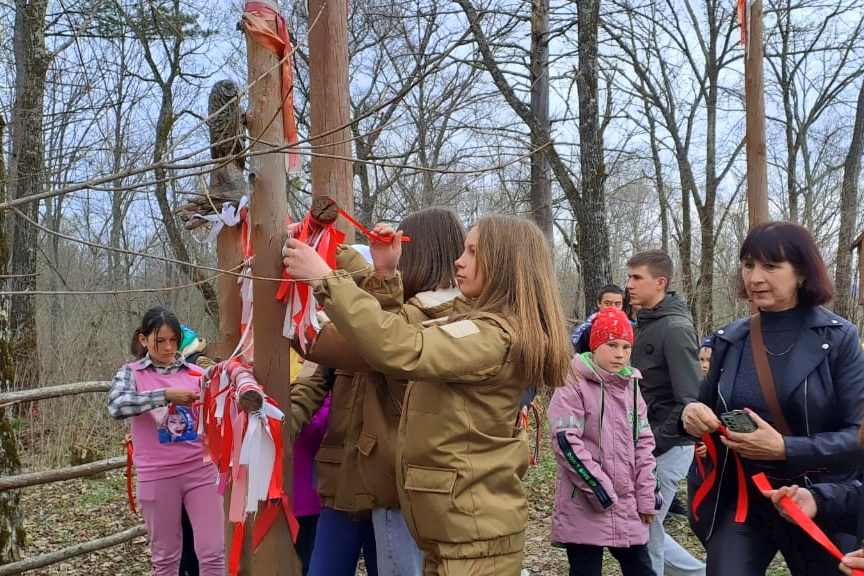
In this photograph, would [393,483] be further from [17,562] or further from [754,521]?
[17,562]

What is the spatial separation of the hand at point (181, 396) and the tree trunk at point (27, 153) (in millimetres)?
3442

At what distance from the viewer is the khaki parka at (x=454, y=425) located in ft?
6.53

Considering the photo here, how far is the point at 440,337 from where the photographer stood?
6.70ft

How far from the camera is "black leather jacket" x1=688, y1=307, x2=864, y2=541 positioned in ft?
7.89

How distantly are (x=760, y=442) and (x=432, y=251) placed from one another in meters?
1.34

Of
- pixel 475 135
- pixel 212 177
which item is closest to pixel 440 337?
pixel 212 177

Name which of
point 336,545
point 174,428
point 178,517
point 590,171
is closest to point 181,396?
point 174,428

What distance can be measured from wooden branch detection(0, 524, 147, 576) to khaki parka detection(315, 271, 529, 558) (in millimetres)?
3174

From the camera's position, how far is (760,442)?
2404 mm

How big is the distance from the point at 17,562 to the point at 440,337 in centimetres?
360

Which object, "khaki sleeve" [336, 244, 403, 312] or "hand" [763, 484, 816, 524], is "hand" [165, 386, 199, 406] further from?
"hand" [763, 484, 816, 524]

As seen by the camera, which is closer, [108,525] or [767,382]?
[767,382]

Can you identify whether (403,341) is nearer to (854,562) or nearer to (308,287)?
(308,287)

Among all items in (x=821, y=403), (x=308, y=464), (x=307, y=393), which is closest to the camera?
(x=821, y=403)
